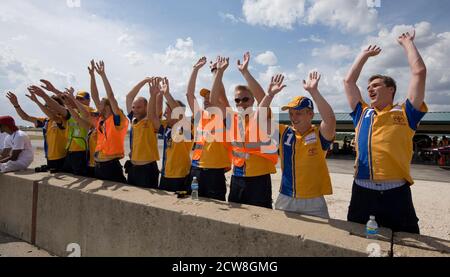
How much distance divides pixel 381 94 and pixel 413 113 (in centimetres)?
35

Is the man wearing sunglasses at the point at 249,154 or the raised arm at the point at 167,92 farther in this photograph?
the raised arm at the point at 167,92

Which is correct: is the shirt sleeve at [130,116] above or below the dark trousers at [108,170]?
above

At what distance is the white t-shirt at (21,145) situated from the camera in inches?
234

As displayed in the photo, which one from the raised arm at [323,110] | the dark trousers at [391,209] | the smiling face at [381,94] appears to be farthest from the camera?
the raised arm at [323,110]

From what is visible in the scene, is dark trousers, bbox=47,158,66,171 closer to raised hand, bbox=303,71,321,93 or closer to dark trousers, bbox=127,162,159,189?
dark trousers, bbox=127,162,159,189

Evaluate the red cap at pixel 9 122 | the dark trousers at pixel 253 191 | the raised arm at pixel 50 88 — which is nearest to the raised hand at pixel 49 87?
the raised arm at pixel 50 88

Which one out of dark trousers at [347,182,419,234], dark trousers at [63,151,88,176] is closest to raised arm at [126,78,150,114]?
dark trousers at [63,151,88,176]

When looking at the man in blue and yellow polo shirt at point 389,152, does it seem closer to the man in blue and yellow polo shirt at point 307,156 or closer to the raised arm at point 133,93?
the man in blue and yellow polo shirt at point 307,156

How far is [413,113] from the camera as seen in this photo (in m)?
2.79

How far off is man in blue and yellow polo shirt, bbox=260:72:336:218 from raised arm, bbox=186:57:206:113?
59.2 inches

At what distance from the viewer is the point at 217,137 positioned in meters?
4.19

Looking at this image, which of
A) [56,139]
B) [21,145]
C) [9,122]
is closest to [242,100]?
[56,139]

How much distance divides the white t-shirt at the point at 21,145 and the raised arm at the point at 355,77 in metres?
5.90

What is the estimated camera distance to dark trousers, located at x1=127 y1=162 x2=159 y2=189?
4.86m
